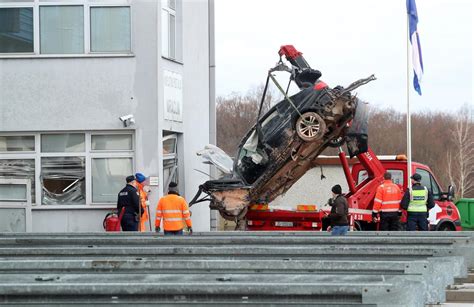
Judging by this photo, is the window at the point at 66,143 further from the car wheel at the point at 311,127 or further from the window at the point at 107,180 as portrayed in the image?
the car wheel at the point at 311,127

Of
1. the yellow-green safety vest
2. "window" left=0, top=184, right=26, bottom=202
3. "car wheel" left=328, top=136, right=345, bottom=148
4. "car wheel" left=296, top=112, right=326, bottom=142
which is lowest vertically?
the yellow-green safety vest

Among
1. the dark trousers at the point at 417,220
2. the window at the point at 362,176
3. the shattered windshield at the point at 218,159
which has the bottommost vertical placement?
the dark trousers at the point at 417,220

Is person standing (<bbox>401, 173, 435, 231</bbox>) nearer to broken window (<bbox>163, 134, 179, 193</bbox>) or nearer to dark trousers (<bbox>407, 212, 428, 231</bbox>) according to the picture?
dark trousers (<bbox>407, 212, 428, 231</bbox>)

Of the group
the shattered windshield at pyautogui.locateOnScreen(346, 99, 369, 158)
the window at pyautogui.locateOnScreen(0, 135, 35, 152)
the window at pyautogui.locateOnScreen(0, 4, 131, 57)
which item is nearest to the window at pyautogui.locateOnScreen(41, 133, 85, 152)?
the window at pyautogui.locateOnScreen(0, 135, 35, 152)

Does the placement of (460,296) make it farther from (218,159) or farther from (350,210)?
(218,159)

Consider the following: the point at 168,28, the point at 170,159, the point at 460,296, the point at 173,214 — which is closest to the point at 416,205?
the point at 170,159

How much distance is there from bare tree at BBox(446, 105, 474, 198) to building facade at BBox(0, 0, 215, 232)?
5067 centimetres

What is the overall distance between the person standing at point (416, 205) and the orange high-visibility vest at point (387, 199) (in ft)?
0.59

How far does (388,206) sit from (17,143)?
829 cm

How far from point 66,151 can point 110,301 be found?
18296mm

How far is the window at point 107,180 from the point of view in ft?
77.4

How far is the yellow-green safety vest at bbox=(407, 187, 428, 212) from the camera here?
22547 mm

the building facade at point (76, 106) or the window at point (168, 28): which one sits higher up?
the window at point (168, 28)

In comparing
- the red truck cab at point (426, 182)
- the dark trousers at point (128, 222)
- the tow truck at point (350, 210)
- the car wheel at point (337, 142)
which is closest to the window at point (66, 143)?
the dark trousers at point (128, 222)
